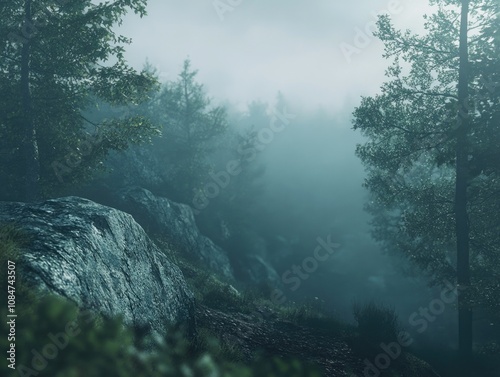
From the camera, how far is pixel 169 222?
24.6m

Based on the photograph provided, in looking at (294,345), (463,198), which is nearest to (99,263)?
(294,345)

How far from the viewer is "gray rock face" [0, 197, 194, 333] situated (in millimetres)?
5785

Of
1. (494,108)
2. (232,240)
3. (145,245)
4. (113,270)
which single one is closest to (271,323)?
(145,245)

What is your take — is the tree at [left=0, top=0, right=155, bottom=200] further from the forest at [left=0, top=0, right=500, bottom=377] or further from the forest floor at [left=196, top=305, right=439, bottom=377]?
the forest floor at [left=196, top=305, right=439, bottom=377]

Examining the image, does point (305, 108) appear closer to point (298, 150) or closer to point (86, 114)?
point (298, 150)

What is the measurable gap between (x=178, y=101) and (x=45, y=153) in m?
25.1

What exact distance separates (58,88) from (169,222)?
11124 mm

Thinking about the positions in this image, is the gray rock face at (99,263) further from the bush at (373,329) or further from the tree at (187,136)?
the tree at (187,136)

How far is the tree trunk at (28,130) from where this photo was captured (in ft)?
46.0

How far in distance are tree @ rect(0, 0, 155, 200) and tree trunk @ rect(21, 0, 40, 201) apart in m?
0.03

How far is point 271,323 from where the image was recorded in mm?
12523

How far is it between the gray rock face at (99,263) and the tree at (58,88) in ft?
22.7

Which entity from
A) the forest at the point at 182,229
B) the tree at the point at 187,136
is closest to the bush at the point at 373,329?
the forest at the point at 182,229

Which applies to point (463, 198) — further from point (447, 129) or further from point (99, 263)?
point (99, 263)
